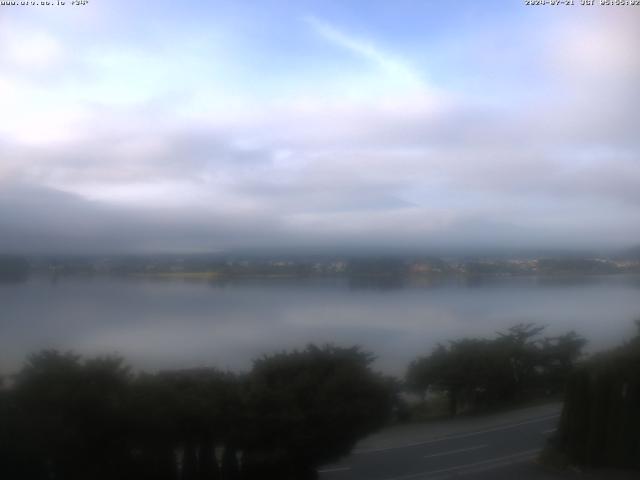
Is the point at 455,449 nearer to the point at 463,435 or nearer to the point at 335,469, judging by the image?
the point at 463,435

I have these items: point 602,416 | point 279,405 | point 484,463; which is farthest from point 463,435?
point 279,405

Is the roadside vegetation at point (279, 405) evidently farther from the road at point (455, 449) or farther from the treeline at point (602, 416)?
the road at point (455, 449)

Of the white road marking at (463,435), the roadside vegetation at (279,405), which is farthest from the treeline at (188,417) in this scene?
the white road marking at (463,435)

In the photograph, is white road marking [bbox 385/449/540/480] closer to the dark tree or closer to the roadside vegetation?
the roadside vegetation

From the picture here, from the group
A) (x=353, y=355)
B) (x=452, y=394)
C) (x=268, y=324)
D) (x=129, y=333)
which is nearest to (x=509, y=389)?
(x=452, y=394)

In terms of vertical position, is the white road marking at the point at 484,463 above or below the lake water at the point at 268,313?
below

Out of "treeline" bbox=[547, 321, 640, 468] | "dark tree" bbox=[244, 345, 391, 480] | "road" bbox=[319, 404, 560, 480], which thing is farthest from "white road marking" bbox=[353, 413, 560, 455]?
"treeline" bbox=[547, 321, 640, 468]

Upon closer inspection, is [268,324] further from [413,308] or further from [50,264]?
[50,264]
